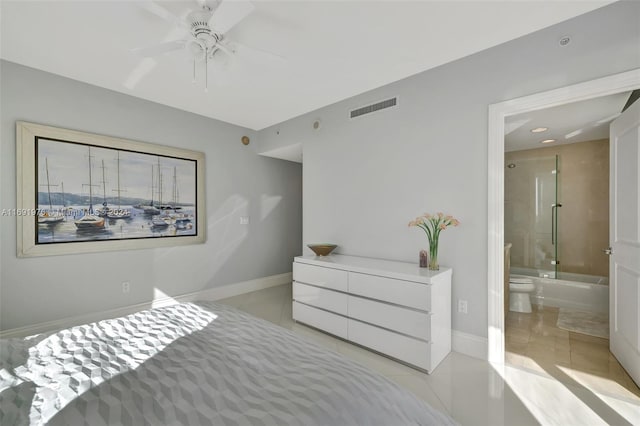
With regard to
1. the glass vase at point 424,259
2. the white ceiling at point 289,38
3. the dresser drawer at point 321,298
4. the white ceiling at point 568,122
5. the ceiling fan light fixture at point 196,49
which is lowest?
the dresser drawer at point 321,298

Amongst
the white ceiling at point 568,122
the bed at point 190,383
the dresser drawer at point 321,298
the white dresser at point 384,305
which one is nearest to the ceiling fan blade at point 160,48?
the bed at point 190,383

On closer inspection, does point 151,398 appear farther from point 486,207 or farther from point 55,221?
point 55,221

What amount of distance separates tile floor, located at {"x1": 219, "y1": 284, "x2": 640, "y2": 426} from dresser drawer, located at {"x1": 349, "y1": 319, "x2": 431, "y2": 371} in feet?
0.24

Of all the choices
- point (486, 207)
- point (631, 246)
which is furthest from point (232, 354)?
point (631, 246)

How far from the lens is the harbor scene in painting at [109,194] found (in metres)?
2.77

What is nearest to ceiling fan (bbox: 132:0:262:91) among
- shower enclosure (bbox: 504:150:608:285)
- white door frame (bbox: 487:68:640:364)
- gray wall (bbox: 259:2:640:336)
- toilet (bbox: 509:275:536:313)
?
gray wall (bbox: 259:2:640:336)

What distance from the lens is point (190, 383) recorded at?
975mm

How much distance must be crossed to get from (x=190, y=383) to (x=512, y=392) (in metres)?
2.14

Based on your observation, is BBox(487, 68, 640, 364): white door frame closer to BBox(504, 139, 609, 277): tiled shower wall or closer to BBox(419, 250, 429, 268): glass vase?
BBox(419, 250, 429, 268): glass vase

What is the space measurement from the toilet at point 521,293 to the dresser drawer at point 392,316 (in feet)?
6.74

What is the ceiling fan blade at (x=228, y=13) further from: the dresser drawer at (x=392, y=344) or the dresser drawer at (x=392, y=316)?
the dresser drawer at (x=392, y=344)

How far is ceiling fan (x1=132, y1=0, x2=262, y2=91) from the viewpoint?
1611 mm

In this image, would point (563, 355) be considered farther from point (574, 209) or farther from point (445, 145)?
point (574, 209)

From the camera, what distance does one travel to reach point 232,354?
A: 1.18 m
